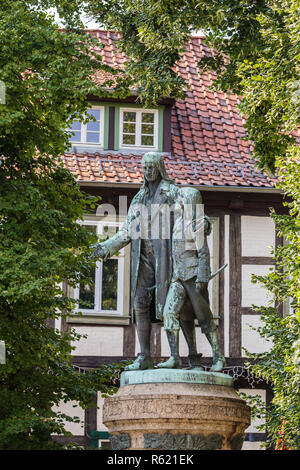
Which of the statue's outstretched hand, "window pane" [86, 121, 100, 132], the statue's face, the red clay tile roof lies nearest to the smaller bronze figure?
the statue's face

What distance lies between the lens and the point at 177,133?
19734 millimetres

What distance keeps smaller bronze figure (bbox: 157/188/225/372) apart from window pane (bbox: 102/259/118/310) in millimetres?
8661

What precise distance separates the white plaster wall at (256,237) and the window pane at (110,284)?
2.12m

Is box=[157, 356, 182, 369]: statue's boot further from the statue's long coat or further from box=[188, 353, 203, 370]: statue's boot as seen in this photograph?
the statue's long coat

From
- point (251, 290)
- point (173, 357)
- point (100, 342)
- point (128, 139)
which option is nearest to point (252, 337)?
point (251, 290)

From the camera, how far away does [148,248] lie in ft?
31.6

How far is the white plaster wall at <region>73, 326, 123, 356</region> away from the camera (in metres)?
17.6

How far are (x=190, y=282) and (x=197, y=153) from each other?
9929mm

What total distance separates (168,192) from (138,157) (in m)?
9.41

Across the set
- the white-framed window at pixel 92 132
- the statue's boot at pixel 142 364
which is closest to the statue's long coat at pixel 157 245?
the statue's boot at pixel 142 364

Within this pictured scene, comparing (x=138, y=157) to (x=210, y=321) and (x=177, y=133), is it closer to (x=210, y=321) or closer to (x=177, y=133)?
(x=177, y=133)

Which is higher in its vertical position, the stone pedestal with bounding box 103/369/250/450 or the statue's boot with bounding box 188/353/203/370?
the statue's boot with bounding box 188/353/203/370

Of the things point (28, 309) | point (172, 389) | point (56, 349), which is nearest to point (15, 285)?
point (28, 309)

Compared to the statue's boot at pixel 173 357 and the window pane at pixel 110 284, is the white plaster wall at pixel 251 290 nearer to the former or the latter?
the window pane at pixel 110 284
